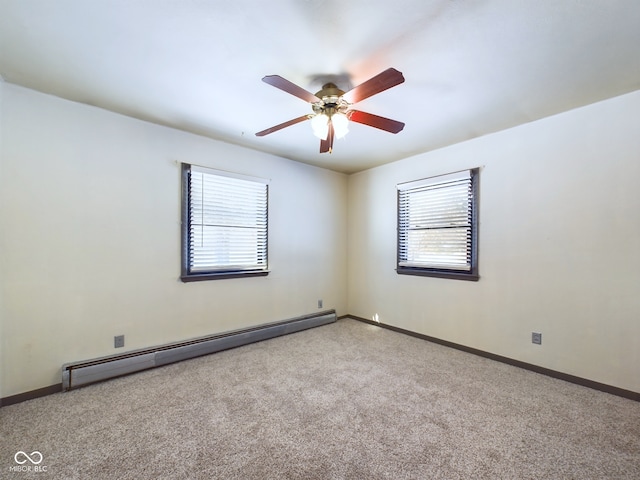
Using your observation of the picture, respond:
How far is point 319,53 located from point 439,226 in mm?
2560

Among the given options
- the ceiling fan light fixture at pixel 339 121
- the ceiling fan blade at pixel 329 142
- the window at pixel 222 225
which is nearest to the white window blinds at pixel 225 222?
the window at pixel 222 225

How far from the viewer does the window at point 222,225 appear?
3156mm

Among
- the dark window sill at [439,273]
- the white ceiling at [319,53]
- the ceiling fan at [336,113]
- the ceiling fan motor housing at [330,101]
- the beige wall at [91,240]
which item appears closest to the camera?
the white ceiling at [319,53]

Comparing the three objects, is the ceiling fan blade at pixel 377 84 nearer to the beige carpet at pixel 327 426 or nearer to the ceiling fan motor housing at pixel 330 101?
the ceiling fan motor housing at pixel 330 101

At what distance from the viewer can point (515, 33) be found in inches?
63.8

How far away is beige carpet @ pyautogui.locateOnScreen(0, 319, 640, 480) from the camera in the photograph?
5.12 ft

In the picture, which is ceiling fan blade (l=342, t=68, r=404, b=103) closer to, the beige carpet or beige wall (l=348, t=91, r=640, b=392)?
beige wall (l=348, t=91, r=640, b=392)


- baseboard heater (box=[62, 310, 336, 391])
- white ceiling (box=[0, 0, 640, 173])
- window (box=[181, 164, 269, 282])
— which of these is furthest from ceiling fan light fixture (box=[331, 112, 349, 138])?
baseboard heater (box=[62, 310, 336, 391])

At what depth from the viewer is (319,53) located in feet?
5.96

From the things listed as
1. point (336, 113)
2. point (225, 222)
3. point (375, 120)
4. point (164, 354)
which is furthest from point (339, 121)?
point (164, 354)

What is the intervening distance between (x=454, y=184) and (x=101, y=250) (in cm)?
390

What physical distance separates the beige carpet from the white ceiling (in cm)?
249

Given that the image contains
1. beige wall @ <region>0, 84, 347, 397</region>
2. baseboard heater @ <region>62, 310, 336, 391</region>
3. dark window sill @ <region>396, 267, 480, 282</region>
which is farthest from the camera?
dark window sill @ <region>396, 267, 480, 282</region>

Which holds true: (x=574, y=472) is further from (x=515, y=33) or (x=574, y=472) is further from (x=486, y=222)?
(x=515, y=33)
